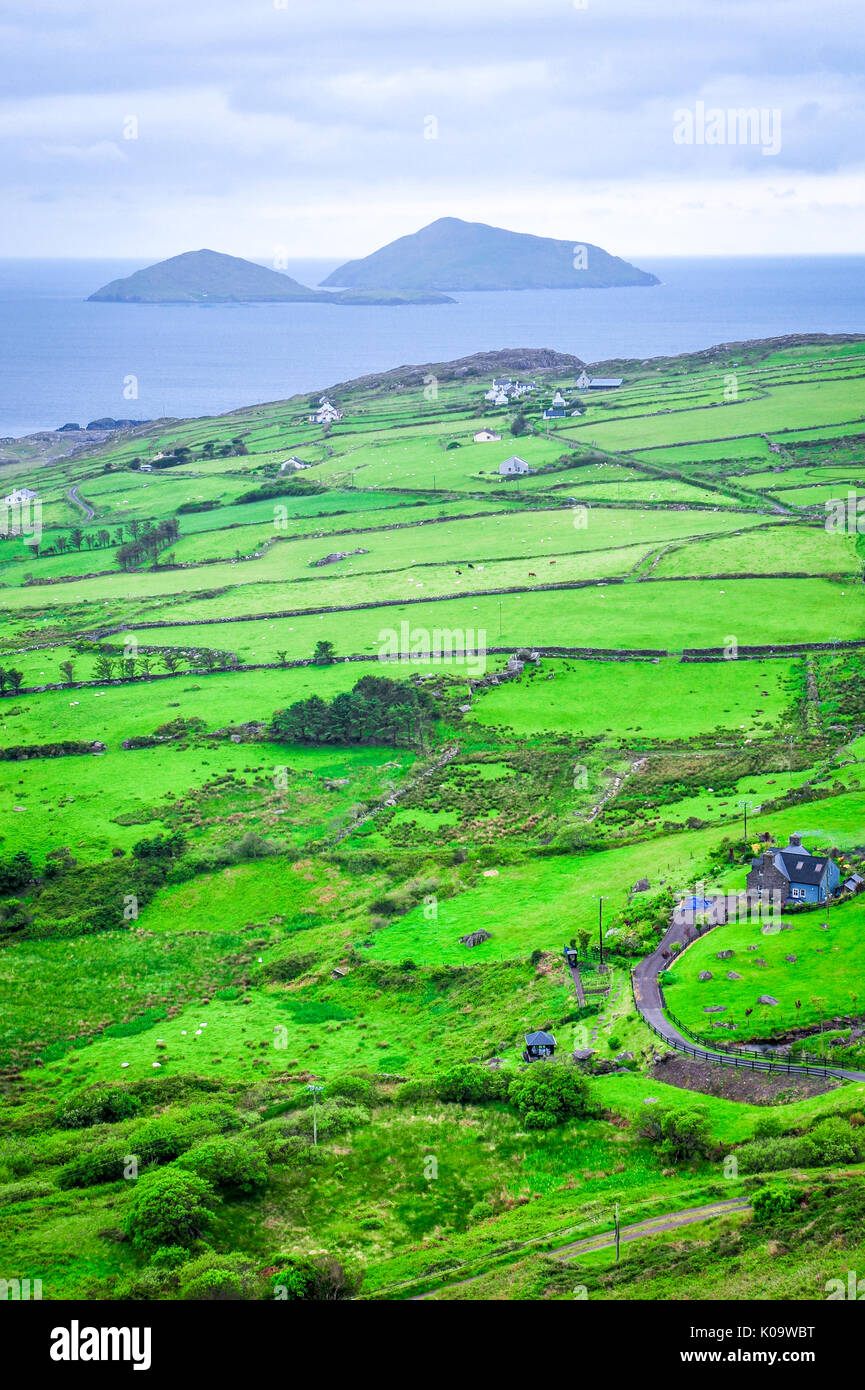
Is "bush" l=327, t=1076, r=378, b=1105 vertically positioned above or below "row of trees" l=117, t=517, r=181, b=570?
below

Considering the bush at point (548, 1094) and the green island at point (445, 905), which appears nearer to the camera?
the green island at point (445, 905)

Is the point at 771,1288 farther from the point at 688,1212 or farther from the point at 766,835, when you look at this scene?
the point at 766,835

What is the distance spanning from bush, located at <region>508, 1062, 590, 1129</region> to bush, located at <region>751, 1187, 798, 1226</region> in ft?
23.9

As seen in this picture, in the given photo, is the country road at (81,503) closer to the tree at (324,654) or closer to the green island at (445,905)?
the green island at (445,905)

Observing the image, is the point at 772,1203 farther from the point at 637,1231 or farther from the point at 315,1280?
the point at 315,1280

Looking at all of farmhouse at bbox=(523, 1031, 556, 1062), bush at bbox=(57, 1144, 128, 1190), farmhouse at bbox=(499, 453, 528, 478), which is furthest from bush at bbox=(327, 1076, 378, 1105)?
farmhouse at bbox=(499, 453, 528, 478)

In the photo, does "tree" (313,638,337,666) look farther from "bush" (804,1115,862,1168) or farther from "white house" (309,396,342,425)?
"white house" (309,396,342,425)

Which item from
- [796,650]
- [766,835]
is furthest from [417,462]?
[766,835]

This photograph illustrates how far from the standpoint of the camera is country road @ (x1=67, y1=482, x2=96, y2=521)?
445 feet

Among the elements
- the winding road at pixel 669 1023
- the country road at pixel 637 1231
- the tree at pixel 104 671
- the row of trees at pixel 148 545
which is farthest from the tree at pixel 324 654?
the country road at pixel 637 1231

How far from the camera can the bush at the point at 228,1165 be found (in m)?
32.8

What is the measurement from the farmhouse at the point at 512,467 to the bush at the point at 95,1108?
98.4m

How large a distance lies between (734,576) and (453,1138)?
207ft
